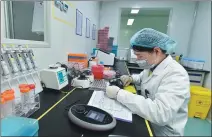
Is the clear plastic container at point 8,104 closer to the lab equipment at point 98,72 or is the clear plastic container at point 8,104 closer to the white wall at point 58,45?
the white wall at point 58,45

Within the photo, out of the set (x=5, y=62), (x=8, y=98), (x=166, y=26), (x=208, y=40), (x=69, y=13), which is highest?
(x=166, y=26)

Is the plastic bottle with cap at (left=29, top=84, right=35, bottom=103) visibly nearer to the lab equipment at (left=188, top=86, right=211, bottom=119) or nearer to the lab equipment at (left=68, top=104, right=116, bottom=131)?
the lab equipment at (left=68, top=104, right=116, bottom=131)

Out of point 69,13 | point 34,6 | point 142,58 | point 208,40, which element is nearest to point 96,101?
point 142,58

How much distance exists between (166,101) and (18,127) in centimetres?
67

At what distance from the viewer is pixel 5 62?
74 centimetres

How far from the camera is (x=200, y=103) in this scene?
238 cm

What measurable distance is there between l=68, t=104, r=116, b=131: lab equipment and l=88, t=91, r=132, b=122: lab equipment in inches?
3.4

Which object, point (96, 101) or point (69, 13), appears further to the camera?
point (69, 13)

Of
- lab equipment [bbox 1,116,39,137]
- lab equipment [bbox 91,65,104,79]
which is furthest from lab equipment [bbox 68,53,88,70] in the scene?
lab equipment [bbox 1,116,39,137]

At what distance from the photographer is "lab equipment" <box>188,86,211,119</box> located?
2338 millimetres

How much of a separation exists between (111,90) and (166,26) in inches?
148

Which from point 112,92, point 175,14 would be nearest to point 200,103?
point 112,92

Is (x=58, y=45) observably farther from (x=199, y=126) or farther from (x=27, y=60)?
(x=199, y=126)

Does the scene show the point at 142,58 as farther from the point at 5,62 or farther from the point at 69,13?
the point at 69,13
